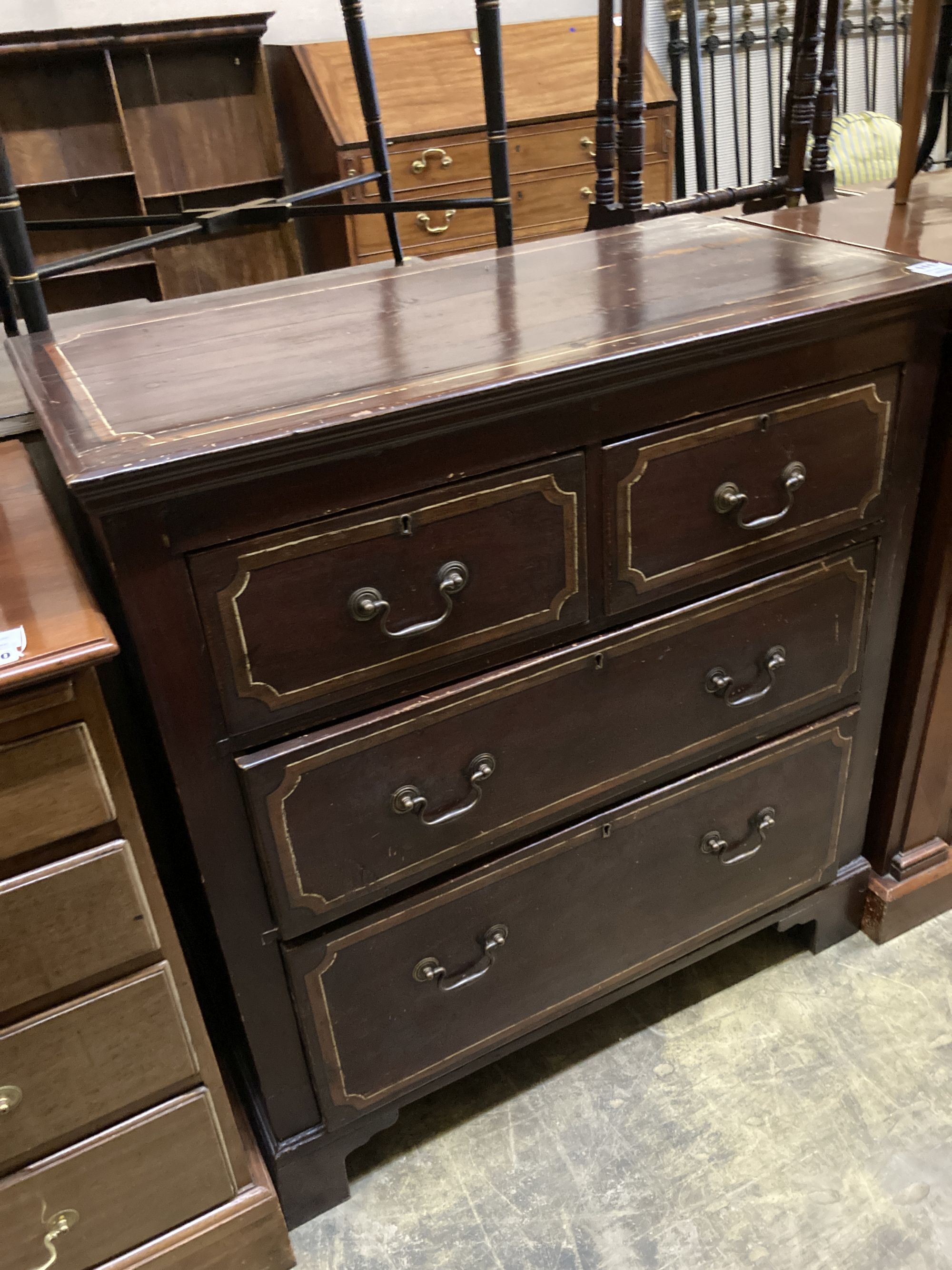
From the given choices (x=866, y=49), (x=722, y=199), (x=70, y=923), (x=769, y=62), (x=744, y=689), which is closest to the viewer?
(x=70, y=923)

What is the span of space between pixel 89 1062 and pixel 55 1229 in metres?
0.20

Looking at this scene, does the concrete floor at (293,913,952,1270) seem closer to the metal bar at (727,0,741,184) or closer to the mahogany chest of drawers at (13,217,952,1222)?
the mahogany chest of drawers at (13,217,952,1222)

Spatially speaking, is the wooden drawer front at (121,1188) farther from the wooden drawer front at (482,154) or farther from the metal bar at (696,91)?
the metal bar at (696,91)

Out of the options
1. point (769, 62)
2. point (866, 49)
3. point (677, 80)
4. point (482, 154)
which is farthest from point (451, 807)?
point (866, 49)

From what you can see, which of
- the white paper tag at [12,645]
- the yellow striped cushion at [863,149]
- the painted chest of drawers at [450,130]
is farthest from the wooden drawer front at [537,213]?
the white paper tag at [12,645]

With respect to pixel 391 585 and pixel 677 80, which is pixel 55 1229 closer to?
pixel 391 585

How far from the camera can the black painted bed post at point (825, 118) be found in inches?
56.9

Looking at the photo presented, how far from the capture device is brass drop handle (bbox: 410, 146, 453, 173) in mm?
3057

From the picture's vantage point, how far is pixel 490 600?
878mm

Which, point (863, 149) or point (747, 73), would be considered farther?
point (747, 73)

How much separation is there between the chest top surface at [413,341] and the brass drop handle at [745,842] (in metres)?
0.60

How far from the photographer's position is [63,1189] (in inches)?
34.7

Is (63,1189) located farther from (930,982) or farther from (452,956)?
(930,982)

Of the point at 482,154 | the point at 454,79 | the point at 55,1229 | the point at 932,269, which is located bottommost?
the point at 55,1229
